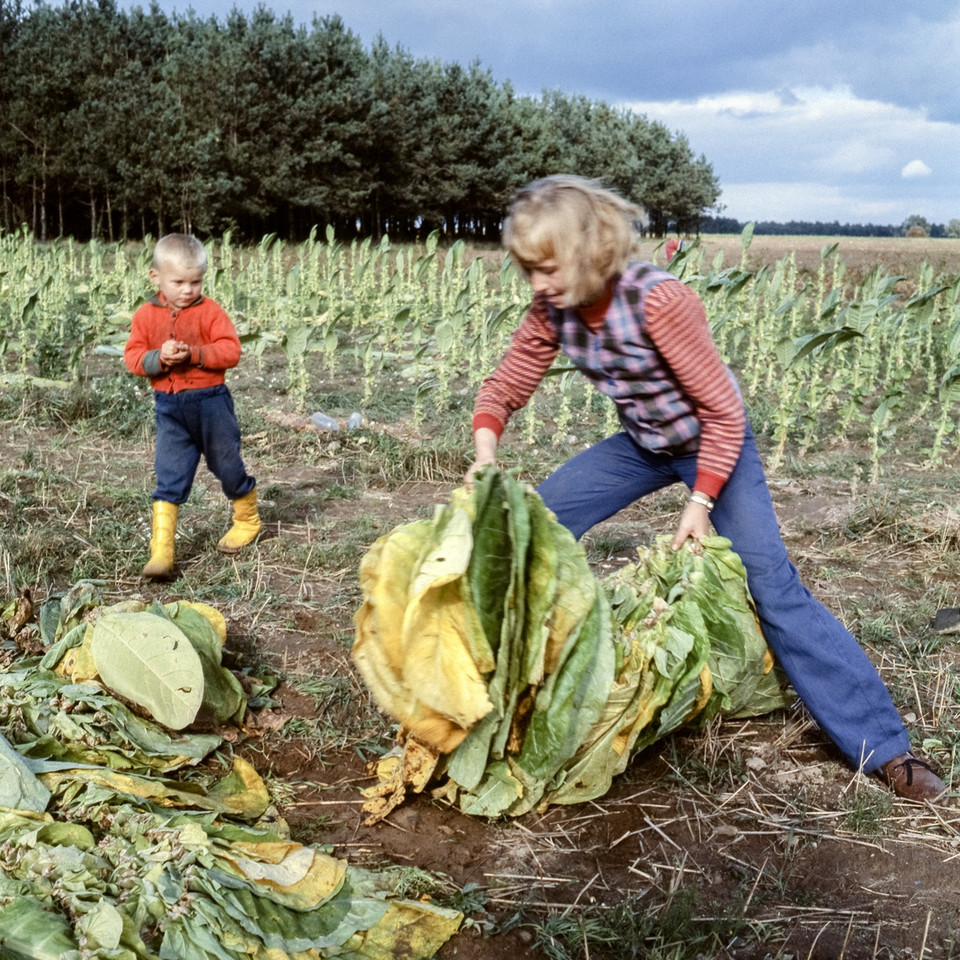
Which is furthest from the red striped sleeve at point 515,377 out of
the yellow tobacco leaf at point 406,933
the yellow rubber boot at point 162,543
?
the yellow rubber boot at point 162,543

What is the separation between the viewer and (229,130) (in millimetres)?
25969

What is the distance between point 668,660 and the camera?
2096 millimetres

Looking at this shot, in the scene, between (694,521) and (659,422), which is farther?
(659,422)

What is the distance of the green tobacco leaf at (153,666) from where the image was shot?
7.09ft

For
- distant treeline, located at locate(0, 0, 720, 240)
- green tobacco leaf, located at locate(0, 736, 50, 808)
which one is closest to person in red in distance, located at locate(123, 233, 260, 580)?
green tobacco leaf, located at locate(0, 736, 50, 808)

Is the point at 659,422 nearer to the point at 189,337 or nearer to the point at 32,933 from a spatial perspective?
the point at 32,933

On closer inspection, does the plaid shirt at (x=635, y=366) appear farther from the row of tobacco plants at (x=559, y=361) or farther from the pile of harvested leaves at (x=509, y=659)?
the row of tobacco plants at (x=559, y=361)

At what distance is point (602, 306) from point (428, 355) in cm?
638

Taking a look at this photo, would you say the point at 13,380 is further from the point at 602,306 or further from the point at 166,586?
the point at 602,306

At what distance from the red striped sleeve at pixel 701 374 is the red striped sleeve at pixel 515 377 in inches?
14.8

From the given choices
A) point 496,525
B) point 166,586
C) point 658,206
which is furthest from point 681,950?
point 658,206

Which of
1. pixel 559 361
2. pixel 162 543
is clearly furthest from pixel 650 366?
pixel 559 361

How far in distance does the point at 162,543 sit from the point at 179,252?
3.55 feet

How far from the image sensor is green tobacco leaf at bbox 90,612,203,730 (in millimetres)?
2162
